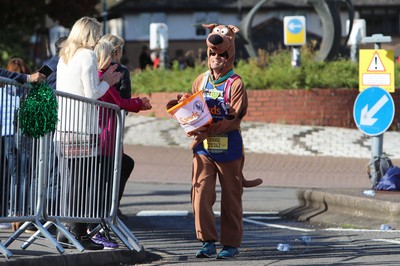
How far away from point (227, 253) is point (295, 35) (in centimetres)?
1853

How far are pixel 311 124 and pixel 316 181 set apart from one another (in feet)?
19.7

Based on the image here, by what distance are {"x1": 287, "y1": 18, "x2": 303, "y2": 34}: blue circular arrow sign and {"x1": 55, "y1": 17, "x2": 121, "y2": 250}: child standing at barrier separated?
61.0 ft

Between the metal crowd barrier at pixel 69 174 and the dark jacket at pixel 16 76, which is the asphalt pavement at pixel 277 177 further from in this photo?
the dark jacket at pixel 16 76

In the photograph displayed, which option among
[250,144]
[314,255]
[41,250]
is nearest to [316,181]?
[250,144]

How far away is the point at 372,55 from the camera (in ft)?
45.0


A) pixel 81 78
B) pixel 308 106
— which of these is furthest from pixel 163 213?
pixel 308 106

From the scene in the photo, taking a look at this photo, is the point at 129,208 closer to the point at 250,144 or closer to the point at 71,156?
the point at 71,156

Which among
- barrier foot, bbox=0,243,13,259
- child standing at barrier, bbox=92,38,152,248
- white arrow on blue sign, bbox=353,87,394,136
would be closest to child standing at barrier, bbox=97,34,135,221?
child standing at barrier, bbox=92,38,152,248

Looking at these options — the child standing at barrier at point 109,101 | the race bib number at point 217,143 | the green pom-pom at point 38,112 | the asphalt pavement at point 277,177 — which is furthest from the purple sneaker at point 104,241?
the green pom-pom at point 38,112

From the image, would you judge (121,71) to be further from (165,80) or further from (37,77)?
(165,80)

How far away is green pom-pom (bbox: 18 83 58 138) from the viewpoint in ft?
27.6

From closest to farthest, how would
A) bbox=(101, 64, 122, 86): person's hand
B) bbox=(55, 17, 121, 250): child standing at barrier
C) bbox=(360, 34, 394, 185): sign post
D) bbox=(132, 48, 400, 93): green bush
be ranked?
bbox=(55, 17, 121, 250): child standing at barrier → bbox=(101, 64, 122, 86): person's hand → bbox=(360, 34, 394, 185): sign post → bbox=(132, 48, 400, 93): green bush

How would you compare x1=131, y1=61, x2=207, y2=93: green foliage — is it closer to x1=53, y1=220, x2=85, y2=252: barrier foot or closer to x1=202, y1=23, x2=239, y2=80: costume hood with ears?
x1=202, y1=23, x2=239, y2=80: costume hood with ears

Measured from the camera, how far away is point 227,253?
30.1 ft
